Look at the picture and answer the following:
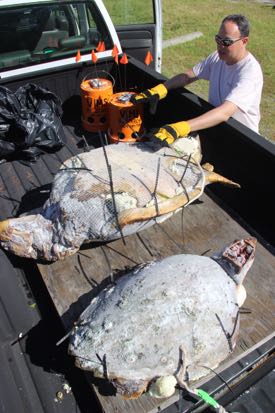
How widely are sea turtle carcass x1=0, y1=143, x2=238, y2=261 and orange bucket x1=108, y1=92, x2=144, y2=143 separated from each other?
1.08 meters

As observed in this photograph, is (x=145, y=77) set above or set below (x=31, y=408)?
above

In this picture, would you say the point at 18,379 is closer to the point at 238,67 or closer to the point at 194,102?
the point at 194,102

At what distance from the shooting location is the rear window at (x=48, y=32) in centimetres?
380

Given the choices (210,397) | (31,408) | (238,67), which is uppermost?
(238,67)

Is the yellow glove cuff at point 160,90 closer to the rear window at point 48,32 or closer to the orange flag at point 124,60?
the orange flag at point 124,60

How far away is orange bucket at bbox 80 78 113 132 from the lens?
12.3 feet

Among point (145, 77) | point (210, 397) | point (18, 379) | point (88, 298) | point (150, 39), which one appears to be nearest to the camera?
point (210, 397)

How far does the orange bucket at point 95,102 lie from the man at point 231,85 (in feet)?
1.69

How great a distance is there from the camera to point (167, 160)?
2682 mm

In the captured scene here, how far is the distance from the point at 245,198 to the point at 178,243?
0.72 metres

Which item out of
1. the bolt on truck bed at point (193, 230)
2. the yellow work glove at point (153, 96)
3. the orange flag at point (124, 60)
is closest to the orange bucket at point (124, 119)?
the yellow work glove at point (153, 96)

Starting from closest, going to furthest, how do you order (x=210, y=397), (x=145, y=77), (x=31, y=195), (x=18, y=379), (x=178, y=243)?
(x=210, y=397) < (x=18, y=379) < (x=178, y=243) < (x=31, y=195) < (x=145, y=77)

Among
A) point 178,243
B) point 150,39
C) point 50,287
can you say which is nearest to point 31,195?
point 50,287

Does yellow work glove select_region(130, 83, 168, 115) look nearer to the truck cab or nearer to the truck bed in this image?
the truck cab
